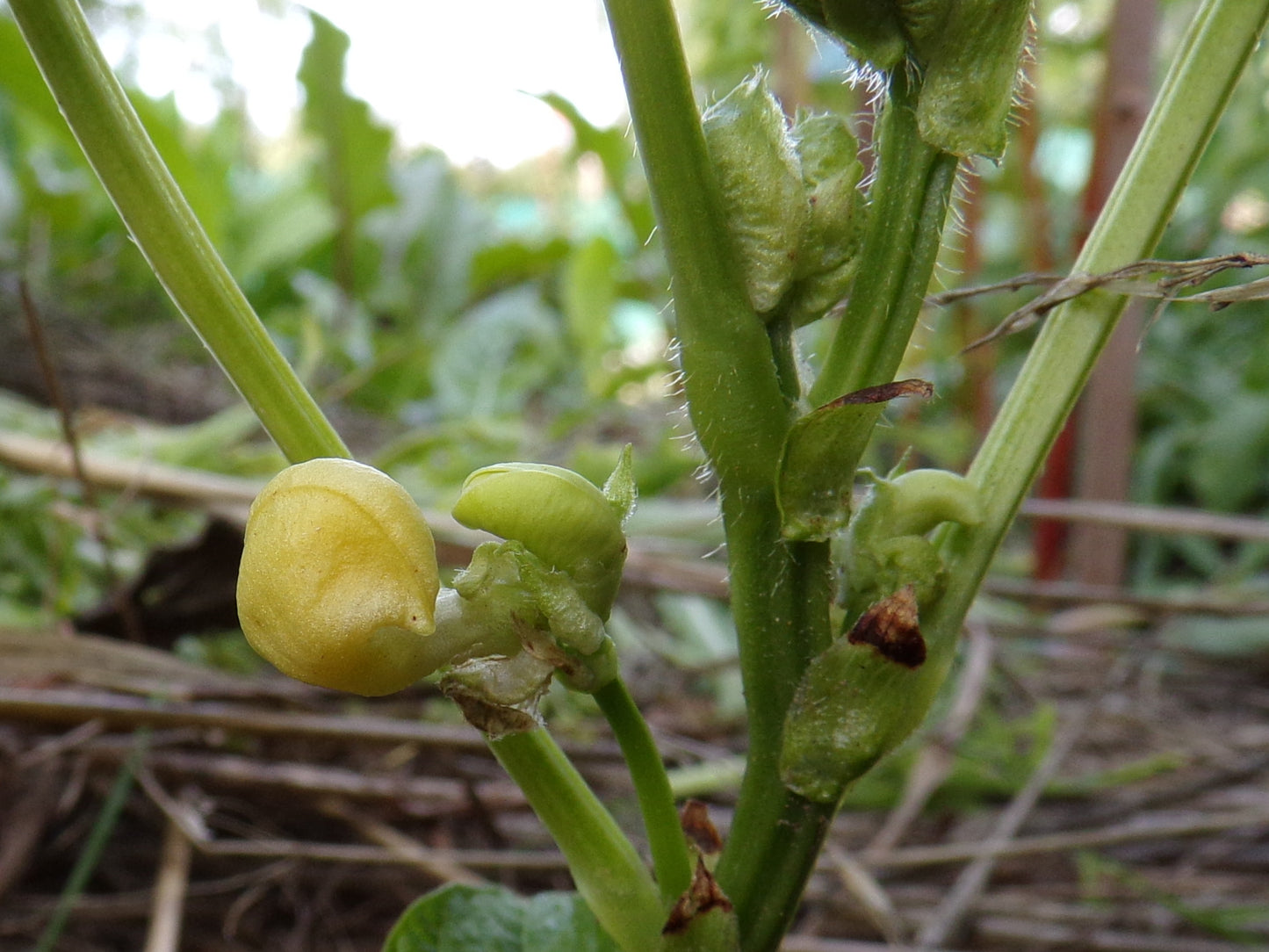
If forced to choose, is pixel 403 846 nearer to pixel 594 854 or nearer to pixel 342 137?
pixel 594 854

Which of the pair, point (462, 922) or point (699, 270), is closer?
point (699, 270)

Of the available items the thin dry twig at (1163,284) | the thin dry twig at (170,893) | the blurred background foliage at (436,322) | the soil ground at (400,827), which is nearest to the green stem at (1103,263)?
the thin dry twig at (1163,284)

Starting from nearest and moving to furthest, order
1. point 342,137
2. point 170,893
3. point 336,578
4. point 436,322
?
1. point 336,578
2. point 170,893
3. point 342,137
4. point 436,322

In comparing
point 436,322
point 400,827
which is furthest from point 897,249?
point 436,322

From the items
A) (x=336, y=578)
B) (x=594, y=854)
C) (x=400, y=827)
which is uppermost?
(x=336, y=578)

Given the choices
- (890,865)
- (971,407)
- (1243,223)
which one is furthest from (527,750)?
(1243,223)
